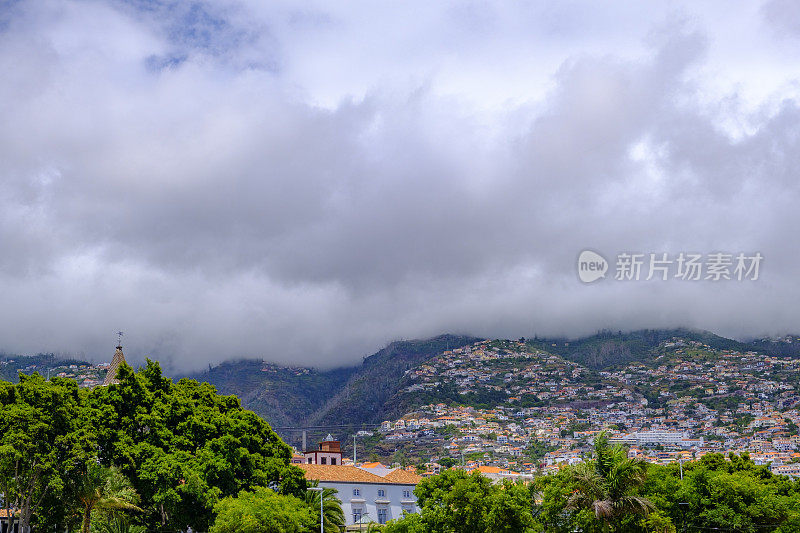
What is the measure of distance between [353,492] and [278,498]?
38.1 m

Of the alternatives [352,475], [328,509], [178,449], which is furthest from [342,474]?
[178,449]

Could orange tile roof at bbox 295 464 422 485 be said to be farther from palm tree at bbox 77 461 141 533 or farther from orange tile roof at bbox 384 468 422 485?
palm tree at bbox 77 461 141 533

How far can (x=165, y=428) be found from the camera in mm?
50625

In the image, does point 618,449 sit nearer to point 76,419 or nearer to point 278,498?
point 278,498

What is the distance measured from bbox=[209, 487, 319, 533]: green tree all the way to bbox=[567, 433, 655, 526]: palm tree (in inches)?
597

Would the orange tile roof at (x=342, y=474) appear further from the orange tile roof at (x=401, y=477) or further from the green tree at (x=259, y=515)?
the green tree at (x=259, y=515)

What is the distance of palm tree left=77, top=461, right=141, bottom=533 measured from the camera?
1746 inches

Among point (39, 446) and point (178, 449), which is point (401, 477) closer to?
point (178, 449)

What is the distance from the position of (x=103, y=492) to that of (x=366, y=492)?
137 feet

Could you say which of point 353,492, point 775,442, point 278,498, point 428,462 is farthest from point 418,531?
point 775,442

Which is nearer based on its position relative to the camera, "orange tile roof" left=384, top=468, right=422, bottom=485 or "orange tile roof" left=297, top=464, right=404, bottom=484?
"orange tile roof" left=297, top=464, right=404, bottom=484

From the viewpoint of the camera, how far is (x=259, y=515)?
Answer: 4381 cm

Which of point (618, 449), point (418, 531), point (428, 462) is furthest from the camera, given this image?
point (428, 462)

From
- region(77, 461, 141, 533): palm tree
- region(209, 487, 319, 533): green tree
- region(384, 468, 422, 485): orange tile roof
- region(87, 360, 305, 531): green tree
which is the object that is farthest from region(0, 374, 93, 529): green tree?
region(384, 468, 422, 485): orange tile roof
